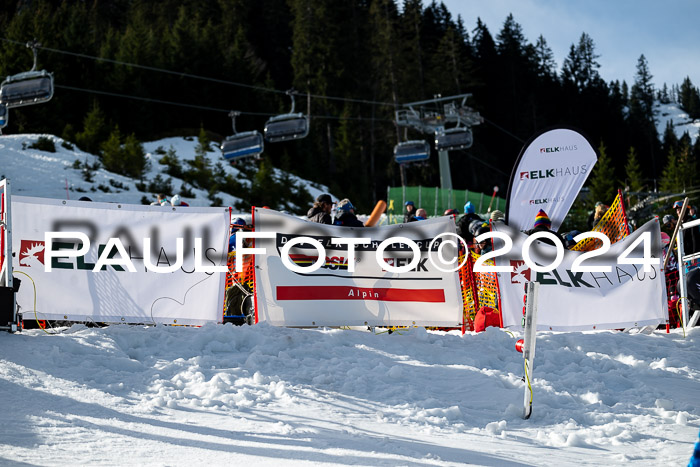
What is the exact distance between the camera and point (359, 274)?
30.0 ft

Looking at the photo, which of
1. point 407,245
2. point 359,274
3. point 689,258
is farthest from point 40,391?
point 689,258

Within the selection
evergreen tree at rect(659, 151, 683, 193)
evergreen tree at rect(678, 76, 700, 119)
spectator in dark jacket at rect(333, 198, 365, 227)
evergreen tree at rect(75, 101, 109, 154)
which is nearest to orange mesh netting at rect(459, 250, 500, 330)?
spectator in dark jacket at rect(333, 198, 365, 227)

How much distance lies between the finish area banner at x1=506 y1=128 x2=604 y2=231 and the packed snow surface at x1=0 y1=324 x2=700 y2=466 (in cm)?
311

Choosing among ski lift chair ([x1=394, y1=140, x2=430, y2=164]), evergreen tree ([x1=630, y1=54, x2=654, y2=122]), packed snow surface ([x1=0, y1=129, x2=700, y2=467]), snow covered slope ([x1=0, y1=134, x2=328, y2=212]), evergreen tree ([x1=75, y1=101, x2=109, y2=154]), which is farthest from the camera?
evergreen tree ([x1=630, y1=54, x2=654, y2=122])

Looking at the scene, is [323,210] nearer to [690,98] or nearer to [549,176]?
[549,176]

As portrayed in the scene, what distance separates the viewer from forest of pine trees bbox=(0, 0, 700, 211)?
47.2m

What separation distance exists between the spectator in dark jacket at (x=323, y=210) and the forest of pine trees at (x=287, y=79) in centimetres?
2649

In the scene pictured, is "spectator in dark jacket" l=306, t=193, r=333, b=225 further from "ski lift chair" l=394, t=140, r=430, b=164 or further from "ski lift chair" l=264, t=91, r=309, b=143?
"ski lift chair" l=394, t=140, r=430, b=164

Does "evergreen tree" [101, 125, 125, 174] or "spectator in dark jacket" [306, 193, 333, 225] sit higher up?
"evergreen tree" [101, 125, 125, 174]

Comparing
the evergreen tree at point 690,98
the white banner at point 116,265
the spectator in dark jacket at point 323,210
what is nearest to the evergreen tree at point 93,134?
the spectator in dark jacket at point 323,210

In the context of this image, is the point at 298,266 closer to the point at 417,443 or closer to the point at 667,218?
the point at 417,443

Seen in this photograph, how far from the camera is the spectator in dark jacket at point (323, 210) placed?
9812 mm

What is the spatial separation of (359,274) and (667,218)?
576cm

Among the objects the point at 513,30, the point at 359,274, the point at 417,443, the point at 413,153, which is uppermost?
the point at 513,30
